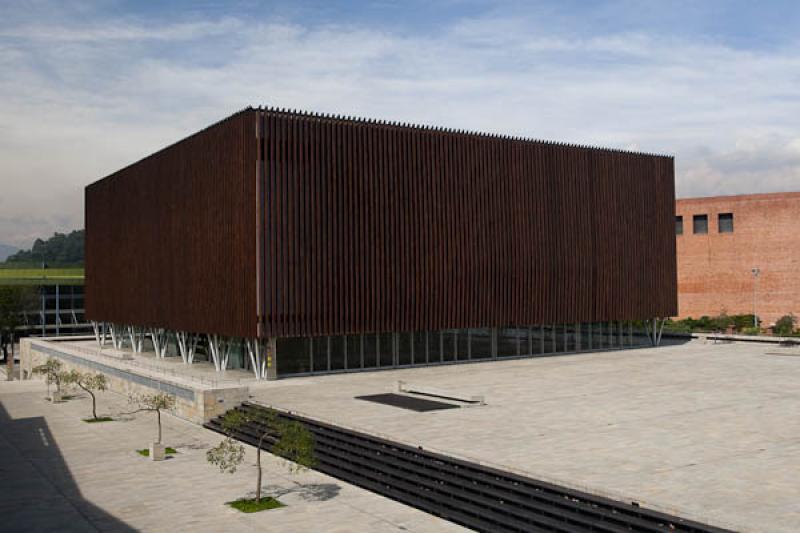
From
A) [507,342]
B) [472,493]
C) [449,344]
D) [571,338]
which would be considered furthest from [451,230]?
[472,493]

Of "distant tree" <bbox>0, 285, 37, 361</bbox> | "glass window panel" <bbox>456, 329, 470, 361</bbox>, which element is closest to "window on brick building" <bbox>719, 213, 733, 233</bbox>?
"glass window panel" <bbox>456, 329, 470, 361</bbox>

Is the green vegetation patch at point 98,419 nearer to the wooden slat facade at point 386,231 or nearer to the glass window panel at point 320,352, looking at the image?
the wooden slat facade at point 386,231

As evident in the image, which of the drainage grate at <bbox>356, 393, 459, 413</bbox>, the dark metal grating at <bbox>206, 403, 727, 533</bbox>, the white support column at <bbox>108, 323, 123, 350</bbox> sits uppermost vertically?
the white support column at <bbox>108, 323, 123, 350</bbox>

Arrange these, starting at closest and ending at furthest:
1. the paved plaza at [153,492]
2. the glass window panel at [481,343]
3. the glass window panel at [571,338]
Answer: the paved plaza at [153,492] → the glass window panel at [481,343] → the glass window panel at [571,338]

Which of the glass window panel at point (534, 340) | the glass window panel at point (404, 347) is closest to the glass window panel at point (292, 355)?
the glass window panel at point (404, 347)

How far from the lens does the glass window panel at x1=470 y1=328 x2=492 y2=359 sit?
50250 millimetres

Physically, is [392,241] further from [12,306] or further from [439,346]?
[12,306]

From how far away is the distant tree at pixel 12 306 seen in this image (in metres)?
98.9

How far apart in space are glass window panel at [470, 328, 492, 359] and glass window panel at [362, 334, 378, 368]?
6.90 m

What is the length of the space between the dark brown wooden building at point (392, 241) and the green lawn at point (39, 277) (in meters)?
59.9

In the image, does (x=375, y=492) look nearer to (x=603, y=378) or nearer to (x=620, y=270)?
(x=603, y=378)

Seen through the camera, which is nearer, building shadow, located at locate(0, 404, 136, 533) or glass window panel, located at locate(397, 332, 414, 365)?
building shadow, located at locate(0, 404, 136, 533)

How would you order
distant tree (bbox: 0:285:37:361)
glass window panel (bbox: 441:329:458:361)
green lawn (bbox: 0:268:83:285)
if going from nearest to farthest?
glass window panel (bbox: 441:329:458:361) < distant tree (bbox: 0:285:37:361) < green lawn (bbox: 0:268:83:285)

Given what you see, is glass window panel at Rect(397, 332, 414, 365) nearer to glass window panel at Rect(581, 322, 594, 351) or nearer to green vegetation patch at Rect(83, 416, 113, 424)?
glass window panel at Rect(581, 322, 594, 351)
